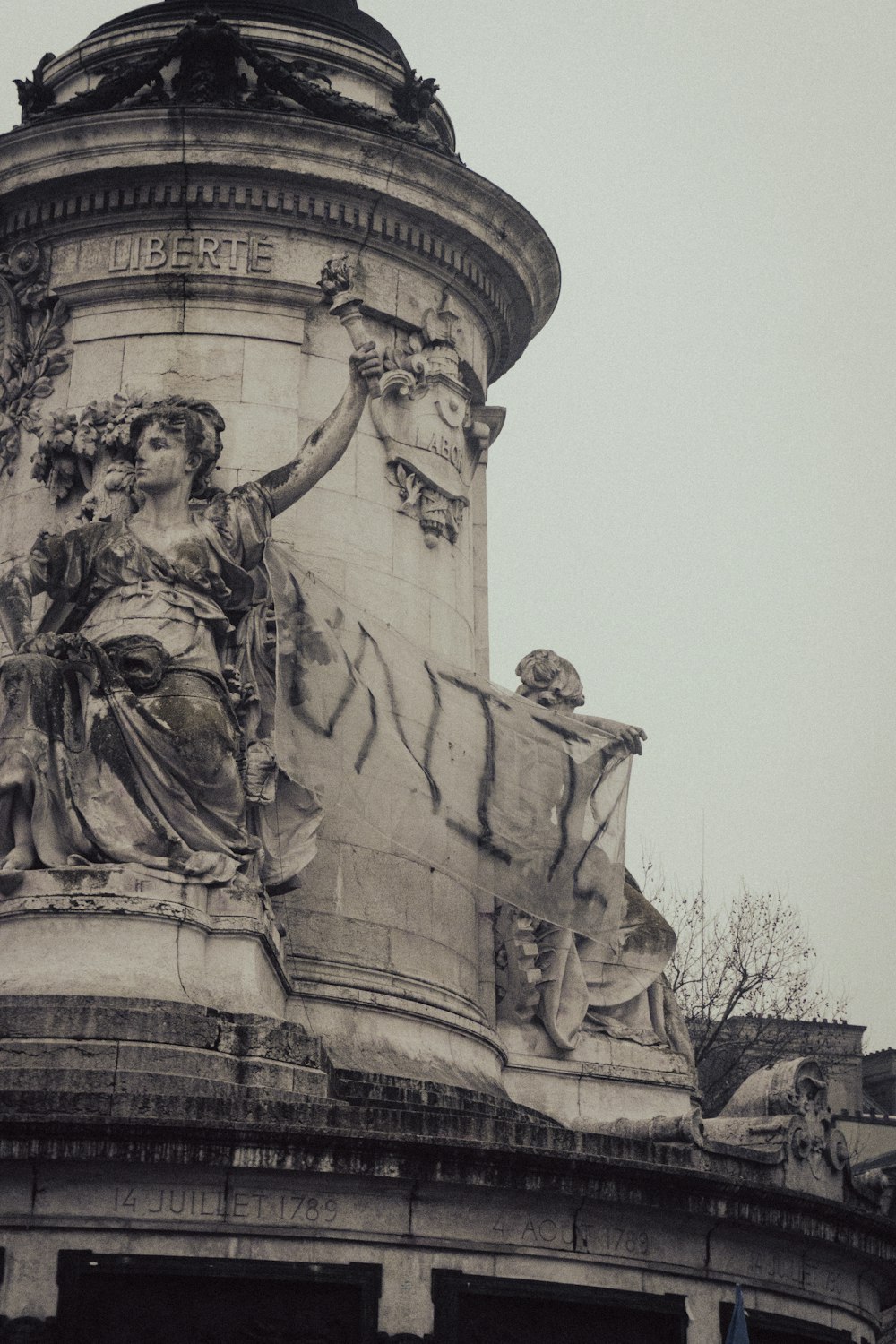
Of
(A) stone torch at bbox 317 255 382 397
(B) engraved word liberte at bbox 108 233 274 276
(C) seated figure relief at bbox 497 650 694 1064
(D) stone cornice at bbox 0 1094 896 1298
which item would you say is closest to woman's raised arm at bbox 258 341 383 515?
(A) stone torch at bbox 317 255 382 397

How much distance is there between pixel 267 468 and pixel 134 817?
4.46m

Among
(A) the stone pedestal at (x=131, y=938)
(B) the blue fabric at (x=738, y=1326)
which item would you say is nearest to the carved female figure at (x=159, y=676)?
(A) the stone pedestal at (x=131, y=938)

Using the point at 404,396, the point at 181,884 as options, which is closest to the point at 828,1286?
the point at 181,884

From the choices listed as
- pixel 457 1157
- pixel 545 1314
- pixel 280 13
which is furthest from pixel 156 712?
pixel 280 13

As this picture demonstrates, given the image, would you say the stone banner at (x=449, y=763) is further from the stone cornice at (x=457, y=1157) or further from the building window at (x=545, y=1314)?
the building window at (x=545, y=1314)

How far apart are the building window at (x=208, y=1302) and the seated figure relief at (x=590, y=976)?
584 centimetres

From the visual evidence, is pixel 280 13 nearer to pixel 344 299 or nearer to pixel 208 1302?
pixel 344 299

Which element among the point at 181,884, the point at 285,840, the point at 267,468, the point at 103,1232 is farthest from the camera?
the point at 267,468

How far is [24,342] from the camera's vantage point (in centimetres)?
2086

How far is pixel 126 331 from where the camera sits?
20531mm

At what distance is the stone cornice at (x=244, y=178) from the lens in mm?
20703

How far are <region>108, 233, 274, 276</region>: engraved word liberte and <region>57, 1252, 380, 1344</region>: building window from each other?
9493 millimetres

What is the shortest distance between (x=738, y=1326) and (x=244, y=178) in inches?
425

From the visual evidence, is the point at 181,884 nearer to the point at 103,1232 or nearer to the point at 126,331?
the point at 103,1232
